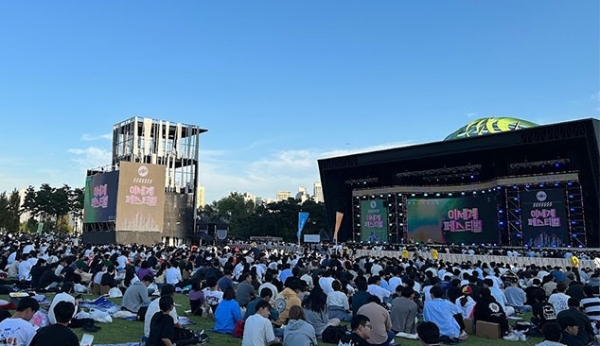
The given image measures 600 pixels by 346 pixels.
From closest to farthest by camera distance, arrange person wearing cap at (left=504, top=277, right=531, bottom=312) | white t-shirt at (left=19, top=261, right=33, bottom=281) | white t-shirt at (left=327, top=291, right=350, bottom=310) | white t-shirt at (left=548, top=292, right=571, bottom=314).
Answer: white t-shirt at (left=548, top=292, right=571, bottom=314) < white t-shirt at (left=327, top=291, right=350, bottom=310) < person wearing cap at (left=504, top=277, right=531, bottom=312) < white t-shirt at (left=19, top=261, right=33, bottom=281)

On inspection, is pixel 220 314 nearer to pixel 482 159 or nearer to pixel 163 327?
pixel 163 327

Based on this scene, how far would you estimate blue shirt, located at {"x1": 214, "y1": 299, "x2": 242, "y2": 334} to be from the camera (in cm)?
728

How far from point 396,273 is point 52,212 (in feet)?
182

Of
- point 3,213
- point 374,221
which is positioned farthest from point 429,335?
point 3,213

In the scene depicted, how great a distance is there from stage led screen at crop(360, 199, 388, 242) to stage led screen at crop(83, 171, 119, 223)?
A: 17.7 m

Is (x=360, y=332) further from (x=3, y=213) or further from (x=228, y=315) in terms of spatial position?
(x=3, y=213)

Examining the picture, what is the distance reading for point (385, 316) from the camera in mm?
5828

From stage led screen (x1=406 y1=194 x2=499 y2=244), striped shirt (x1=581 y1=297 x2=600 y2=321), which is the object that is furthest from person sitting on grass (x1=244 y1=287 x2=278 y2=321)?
stage led screen (x1=406 y1=194 x2=499 y2=244)

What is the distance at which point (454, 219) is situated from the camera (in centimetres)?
2905

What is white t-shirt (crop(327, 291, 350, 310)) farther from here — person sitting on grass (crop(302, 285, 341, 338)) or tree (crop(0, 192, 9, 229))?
tree (crop(0, 192, 9, 229))

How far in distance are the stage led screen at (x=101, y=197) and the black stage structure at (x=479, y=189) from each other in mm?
15317

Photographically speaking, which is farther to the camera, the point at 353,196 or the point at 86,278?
the point at 353,196

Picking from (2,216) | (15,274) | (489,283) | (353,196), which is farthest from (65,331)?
(2,216)

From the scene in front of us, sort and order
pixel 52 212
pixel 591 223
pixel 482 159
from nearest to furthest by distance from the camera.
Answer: pixel 591 223 < pixel 482 159 < pixel 52 212
